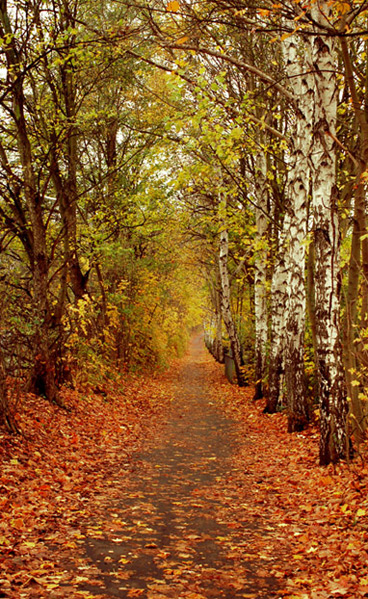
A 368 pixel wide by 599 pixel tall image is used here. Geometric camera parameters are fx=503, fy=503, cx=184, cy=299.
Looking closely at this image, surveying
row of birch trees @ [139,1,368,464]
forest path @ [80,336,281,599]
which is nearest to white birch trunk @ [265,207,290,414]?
row of birch trees @ [139,1,368,464]

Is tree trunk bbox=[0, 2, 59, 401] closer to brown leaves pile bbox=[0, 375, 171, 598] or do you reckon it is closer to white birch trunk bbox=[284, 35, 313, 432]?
brown leaves pile bbox=[0, 375, 171, 598]

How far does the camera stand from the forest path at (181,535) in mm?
4285

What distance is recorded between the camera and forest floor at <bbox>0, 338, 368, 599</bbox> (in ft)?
14.1

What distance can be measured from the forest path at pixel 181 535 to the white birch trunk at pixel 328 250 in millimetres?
1685

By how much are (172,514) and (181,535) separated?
756 mm

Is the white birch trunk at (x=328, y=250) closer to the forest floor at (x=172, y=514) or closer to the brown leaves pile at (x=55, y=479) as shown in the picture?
the forest floor at (x=172, y=514)

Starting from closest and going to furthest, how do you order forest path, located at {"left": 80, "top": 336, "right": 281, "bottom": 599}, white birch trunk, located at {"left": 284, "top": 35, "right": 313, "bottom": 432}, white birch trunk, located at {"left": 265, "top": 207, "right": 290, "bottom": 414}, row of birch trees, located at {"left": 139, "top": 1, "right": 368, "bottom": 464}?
forest path, located at {"left": 80, "top": 336, "right": 281, "bottom": 599} < row of birch trees, located at {"left": 139, "top": 1, "right": 368, "bottom": 464} < white birch trunk, located at {"left": 284, "top": 35, "right": 313, "bottom": 432} < white birch trunk, located at {"left": 265, "top": 207, "right": 290, "bottom": 414}

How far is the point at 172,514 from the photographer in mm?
6359

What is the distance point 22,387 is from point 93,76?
8.56 m

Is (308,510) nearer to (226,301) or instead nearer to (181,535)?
(181,535)

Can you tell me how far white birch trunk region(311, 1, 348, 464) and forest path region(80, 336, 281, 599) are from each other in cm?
169

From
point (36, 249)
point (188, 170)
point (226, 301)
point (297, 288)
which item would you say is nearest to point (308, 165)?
point (297, 288)

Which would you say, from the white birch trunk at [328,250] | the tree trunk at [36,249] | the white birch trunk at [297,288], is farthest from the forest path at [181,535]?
the tree trunk at [36,249]

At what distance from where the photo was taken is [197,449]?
414 inches
